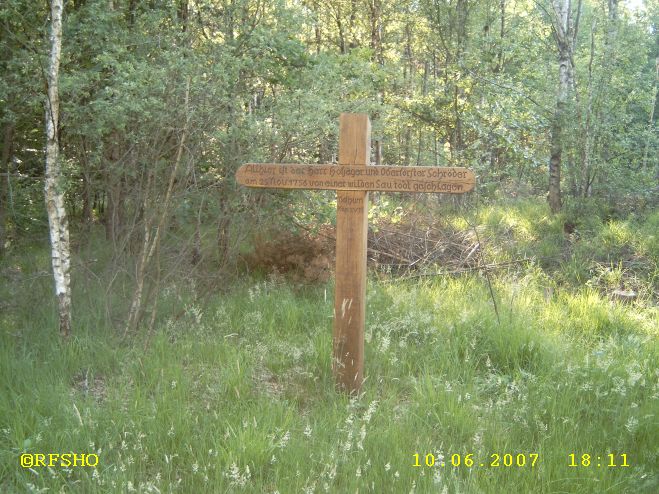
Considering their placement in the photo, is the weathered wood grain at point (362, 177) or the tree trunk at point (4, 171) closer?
the weathered wood grain at point (362, 177)

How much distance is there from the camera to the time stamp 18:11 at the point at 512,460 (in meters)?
3.02

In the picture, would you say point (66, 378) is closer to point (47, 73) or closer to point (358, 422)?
point (358, 422)

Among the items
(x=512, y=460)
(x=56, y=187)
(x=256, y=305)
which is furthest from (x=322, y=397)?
(x=56, y=187)

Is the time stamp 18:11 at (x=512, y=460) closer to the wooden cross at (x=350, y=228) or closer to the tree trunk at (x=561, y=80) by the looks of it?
the wooden cross at (x=350, y=228)

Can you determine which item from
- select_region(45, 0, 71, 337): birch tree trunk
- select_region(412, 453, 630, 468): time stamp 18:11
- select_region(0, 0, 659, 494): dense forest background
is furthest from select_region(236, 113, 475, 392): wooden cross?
select_region(45, 0, 71, 337): birch tree trunk

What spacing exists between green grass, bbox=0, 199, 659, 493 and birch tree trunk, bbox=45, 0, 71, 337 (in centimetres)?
36

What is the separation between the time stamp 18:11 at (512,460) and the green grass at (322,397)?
2cm

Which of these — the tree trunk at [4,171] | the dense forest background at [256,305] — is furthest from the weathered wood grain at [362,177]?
the tree trunk at [4,171]

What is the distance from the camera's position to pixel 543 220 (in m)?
10.1

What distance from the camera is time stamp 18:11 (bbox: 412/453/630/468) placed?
302 centimetres

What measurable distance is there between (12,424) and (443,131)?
9.31 metres

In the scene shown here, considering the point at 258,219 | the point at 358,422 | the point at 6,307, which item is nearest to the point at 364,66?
the point at 258,219

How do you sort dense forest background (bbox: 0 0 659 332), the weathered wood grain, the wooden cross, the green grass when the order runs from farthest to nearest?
dense forest background (bbox: 0 0 659 332)
the wooden cross
the weathered wood grain
the green grass

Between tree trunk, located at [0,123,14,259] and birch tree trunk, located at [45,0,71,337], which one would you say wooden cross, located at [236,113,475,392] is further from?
tree trunk, located at [0,123,14,259]
